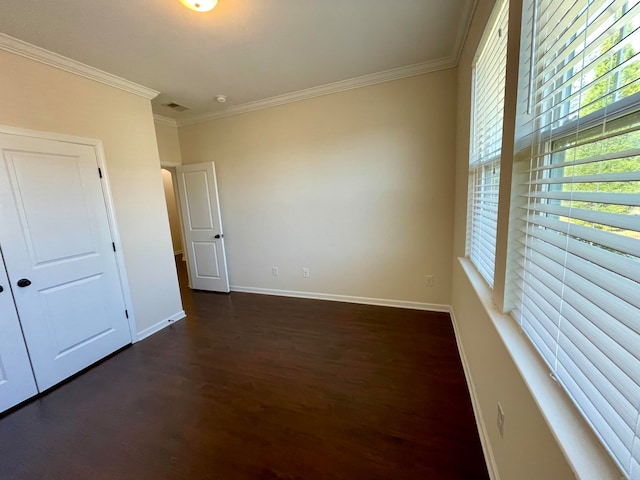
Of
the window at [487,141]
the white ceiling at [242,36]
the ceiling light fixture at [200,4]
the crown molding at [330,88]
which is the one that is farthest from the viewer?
the crown molding at [330,88]

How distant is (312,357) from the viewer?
7.89ft

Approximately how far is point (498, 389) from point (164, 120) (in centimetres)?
481

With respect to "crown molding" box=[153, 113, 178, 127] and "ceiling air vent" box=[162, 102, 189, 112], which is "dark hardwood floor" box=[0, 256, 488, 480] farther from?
"crown molding" box=[153, 113, 178, 127]

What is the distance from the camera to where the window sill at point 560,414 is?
0.59m

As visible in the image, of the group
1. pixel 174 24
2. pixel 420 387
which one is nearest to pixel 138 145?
pixel 174 24

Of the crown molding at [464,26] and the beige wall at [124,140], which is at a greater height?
the crown molding at [464,26]

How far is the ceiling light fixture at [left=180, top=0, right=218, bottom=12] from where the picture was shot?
→ 65.1 inches

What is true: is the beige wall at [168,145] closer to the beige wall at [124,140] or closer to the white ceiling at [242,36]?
the beige wall at [124,140]

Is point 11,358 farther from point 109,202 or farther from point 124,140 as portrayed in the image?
point 124,140

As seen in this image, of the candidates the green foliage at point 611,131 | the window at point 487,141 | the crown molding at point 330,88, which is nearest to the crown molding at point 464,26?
the crown molding at point 330,88

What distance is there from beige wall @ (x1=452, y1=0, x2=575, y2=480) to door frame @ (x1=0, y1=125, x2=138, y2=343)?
10.5 ft

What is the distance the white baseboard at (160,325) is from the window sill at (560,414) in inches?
131

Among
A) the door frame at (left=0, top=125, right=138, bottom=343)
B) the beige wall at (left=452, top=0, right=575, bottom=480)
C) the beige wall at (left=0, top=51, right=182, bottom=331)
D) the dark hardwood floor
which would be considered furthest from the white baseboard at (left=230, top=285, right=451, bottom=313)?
the door frame at (left=0, top=125, right=138, bottom=343)

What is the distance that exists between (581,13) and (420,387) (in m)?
2.11
